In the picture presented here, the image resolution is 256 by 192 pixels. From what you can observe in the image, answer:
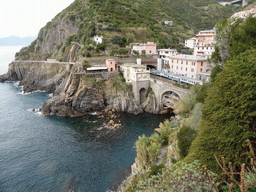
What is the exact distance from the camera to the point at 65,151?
3556 cm

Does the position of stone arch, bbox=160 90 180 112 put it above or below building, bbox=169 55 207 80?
below

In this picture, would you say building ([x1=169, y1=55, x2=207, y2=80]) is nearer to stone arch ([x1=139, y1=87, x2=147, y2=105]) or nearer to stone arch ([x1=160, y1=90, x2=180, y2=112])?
stone arch ([x1=160, y1=90, x2=180, y2=112])

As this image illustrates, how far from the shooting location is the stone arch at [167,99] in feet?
161

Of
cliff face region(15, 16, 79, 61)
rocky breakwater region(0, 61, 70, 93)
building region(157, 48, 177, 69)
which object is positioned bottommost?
rocky breakwater region(0, 61, 70, 93)

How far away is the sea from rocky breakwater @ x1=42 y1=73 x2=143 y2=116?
2.82 meters

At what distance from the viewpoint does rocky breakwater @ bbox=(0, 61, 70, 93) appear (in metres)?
76.6

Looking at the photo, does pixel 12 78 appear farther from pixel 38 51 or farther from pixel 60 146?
pixel 60 146

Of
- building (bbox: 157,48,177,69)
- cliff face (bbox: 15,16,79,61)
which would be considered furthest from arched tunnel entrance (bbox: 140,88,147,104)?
cliff face (bbox: 15,16,79,61)

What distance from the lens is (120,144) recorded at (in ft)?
122

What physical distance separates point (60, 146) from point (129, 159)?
16.7m

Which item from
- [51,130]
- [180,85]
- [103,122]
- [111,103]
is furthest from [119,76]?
[51,130]

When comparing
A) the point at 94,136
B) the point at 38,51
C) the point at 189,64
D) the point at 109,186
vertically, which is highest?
the point at 38,51

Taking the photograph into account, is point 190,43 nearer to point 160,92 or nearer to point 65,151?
point 160,92

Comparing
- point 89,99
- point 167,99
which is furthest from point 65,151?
point 167,99
